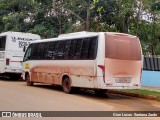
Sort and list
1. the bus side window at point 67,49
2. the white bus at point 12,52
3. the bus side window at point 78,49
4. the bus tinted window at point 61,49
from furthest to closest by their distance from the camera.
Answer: the white bus at point 12,52
the bus tinted window at point 61,49
the bus side window at point 67,49
the bus side window at point 78,49

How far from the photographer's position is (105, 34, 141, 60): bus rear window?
13.7 metres

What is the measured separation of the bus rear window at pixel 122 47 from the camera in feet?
45.1

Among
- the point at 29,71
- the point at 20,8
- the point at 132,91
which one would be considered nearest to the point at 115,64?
the point at 132,91

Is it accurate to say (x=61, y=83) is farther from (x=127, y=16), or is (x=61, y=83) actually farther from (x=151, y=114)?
(x=127, y=16)

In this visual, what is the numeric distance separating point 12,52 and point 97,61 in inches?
425

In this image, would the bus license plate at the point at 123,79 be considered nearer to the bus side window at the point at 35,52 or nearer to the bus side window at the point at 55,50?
the bus side window at the point at 55,50

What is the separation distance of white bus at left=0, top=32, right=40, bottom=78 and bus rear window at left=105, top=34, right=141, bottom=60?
10.7 metres

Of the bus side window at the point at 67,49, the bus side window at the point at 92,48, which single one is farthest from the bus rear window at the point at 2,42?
the bus side window at the point at 92,48

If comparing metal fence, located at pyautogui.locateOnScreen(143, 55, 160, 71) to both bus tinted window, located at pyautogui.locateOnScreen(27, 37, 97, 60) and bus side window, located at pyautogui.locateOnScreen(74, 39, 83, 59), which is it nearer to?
bus tinted window, located at pyautogui.locateOnScreen(27, 37, 97, 60)

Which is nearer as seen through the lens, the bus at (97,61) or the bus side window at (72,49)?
the bus at (97,61)

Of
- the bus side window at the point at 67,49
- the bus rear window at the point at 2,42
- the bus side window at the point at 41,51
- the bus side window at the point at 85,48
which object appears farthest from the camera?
the bus rear window at the point at 2,42

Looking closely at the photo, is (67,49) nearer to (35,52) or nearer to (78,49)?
(78,49)

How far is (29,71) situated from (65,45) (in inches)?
155

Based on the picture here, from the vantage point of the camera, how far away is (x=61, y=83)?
633 inches
